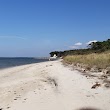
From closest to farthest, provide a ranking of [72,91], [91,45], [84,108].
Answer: [84,108], [72,91], [91,45]

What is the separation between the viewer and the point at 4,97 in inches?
500

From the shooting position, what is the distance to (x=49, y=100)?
11.2 m

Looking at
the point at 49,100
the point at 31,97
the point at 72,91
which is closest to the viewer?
the point at 49,100

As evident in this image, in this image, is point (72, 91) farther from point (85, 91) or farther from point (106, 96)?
point (106, 96)

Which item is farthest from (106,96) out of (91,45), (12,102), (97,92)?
(91,45)

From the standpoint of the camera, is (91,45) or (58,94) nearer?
(58,94)

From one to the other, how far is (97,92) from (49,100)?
2.32m

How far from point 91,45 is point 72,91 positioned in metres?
114

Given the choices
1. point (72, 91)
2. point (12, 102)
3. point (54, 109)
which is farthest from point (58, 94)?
point (54, 109)

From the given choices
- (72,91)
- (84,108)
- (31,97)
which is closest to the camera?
(84,108)

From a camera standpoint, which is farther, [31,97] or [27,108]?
[31,97]

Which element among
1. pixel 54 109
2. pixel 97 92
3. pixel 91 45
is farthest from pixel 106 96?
pixel 91 45

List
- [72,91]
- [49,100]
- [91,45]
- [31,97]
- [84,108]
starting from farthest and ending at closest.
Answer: [91,45] → [72,91] → [31,97] → [49,100] → [84,108]

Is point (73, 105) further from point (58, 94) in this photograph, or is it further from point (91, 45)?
point (91, 45)
